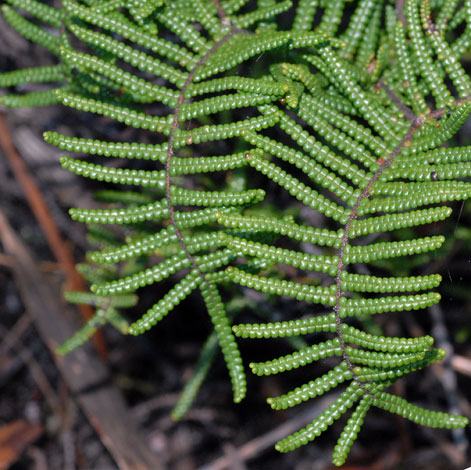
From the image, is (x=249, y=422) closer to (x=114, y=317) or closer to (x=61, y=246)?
(x=114, y=317)

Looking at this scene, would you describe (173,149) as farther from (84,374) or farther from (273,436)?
(273,436)

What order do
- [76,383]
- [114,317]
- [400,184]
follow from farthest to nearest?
1. [76,383]
2. [114,317]
3. [400,184]

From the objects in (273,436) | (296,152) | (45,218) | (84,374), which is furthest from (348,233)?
(45,218)

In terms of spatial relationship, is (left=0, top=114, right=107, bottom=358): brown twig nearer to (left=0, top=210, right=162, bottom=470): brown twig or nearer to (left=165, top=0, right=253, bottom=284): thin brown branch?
(left=0, top=210, right=162, bottom=470): brown twig

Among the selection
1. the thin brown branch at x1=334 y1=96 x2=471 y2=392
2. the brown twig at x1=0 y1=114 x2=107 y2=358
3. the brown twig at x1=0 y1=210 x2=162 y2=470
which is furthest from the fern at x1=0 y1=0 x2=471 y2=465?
the brown twig at x1=0 y1=210 x2=162 y2=470

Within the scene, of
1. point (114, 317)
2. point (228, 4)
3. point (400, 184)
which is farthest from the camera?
point (114, 317)

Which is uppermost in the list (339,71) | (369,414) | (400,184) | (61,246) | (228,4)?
(228,4)

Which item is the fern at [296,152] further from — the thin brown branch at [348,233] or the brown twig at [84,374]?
the brown twig at [84,374]

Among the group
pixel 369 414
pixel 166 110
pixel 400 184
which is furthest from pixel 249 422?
pixel 400 184
